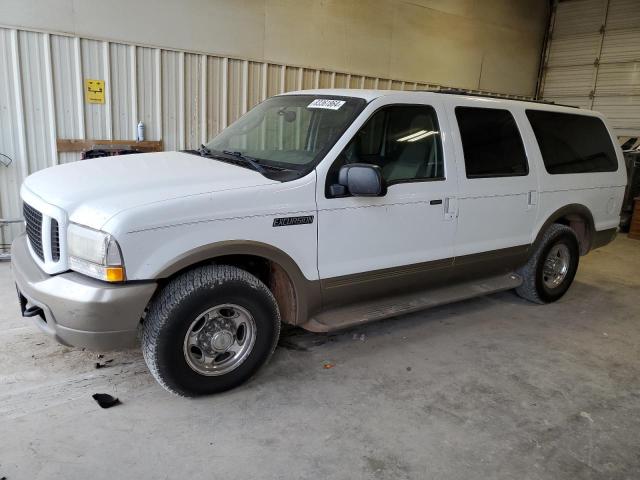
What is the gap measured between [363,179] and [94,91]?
14.3ft

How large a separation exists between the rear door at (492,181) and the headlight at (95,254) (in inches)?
99.5

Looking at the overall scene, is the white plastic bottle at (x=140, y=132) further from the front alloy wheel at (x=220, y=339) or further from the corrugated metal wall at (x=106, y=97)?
the front alloy wheel at (x=220, y=339)

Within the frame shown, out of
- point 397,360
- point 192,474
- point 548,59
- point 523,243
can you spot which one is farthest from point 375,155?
point 548,59

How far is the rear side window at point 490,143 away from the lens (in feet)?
13.0

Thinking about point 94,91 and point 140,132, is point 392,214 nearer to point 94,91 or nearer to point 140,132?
point 140,132

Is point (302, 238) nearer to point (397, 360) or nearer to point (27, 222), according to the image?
point (397, 360)

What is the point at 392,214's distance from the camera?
3.50 metres

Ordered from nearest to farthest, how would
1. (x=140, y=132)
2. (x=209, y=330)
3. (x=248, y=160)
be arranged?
(x=209, y=330) → (x=248, y=160) → (x=140, y=132)

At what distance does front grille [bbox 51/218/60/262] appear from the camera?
2742mm

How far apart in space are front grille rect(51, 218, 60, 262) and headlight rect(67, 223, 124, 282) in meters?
0.12

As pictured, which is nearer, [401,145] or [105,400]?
[105,400]

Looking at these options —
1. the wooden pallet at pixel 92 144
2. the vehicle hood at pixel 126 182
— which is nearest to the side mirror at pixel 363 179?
the vehicle hood at pixel 126 182

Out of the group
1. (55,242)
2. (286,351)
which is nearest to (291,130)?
(286,351)

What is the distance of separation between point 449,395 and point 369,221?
1265 mm
